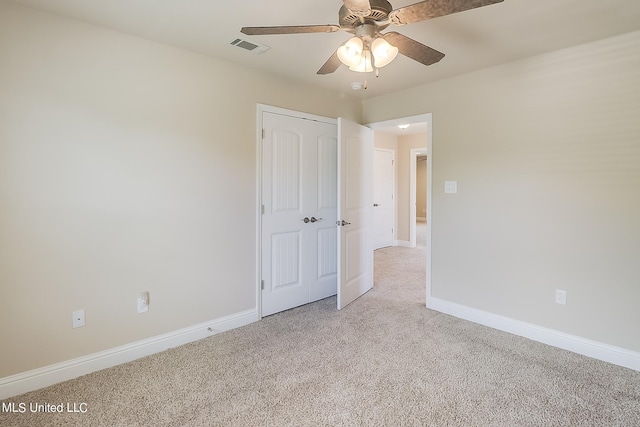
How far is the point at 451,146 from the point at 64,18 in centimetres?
323

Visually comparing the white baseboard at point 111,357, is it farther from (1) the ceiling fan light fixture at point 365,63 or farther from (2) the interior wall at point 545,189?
(1) the ceiling fan light fixture at point 365,63

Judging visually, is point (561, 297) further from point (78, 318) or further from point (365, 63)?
point (78, 318)

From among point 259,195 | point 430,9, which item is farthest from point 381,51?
Result: point 259,195

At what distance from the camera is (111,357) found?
2.20m

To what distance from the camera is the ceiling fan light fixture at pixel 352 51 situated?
1.61m

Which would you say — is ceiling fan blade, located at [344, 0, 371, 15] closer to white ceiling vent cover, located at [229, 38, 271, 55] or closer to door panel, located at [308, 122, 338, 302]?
white ceiling vent cover, located at [229, 38, 271, 55]

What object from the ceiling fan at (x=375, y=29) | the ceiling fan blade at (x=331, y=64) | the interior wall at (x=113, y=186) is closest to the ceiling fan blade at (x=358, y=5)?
the ceiling fan at (x=375, y=29)

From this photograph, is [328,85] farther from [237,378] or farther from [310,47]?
[237,378]

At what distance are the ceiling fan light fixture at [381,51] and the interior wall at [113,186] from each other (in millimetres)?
1542

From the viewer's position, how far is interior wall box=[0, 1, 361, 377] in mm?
1886

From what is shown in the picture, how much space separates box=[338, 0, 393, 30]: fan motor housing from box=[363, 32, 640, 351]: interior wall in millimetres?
1821

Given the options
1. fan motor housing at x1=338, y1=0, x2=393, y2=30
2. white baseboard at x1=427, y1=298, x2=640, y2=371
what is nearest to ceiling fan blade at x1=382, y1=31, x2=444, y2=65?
fan motor housing at x1=338, y1=0, x2=393, y2=30

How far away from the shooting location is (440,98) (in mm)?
3133

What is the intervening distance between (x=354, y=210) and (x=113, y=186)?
88.2 inches
